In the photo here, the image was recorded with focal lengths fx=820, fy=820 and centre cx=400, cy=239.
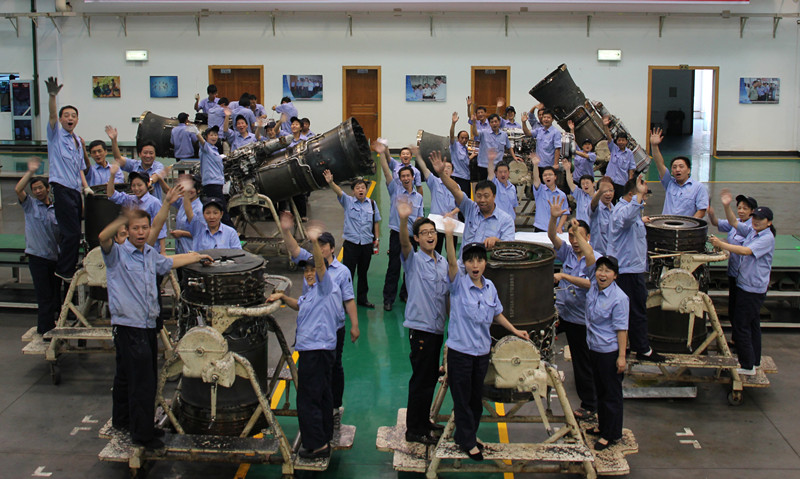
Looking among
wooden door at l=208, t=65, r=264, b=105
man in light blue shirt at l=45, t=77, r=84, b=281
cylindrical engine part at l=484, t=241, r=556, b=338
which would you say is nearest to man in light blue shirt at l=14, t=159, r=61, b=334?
man in light blue shirt at l=45, t=77, r=84, b=281

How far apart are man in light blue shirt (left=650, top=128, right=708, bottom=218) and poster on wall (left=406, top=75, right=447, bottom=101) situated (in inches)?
578

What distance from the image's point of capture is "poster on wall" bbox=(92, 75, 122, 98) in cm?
2384

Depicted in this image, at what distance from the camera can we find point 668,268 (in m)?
8.20

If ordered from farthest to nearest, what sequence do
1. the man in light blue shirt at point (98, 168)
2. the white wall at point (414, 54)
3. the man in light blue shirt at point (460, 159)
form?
the white wall at point (414, 54) < the man in light blue shirt at point (460, 159) < the man in light blue shirt at point (98, 168)

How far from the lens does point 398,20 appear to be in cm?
2319

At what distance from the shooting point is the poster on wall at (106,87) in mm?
23844

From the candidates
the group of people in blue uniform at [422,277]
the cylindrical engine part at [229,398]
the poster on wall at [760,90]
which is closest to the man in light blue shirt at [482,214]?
the group of people in blue uniform at [422,277]

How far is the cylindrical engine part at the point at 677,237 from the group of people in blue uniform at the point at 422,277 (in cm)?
31

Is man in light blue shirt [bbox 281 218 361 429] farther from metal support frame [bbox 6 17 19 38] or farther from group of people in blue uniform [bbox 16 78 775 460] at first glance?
metal support frame [bbox 6 17 19 38]

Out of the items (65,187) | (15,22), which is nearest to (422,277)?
(65,187)

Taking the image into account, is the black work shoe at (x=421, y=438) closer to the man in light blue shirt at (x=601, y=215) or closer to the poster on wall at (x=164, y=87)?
the man in light blue shirt at (x=601, y=215)

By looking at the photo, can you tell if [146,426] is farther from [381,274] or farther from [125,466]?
[381,274]

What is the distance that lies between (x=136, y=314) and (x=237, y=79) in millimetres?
18601

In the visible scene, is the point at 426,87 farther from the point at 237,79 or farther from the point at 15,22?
the point at 15,22
